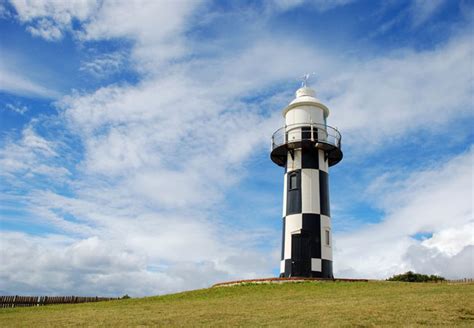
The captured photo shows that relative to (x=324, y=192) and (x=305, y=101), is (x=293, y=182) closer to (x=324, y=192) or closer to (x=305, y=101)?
(x=324, y=192)

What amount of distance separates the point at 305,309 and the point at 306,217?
1213cm

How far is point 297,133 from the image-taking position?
29.4 m

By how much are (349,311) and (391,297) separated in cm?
363

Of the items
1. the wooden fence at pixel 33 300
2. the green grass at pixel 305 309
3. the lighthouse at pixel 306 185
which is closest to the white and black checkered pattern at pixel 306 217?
the lighthouse at pixel 306 185

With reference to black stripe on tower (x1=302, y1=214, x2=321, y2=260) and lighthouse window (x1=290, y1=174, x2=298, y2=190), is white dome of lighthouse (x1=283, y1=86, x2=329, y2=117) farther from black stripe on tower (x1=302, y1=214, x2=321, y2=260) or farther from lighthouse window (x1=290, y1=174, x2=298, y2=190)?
black stripe on tower (x1=302, y1=214, x2=321, y2=260)

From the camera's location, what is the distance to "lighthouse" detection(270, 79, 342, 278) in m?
26.5

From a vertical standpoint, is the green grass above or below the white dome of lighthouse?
below

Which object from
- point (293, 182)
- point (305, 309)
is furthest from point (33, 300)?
point (305, 309)

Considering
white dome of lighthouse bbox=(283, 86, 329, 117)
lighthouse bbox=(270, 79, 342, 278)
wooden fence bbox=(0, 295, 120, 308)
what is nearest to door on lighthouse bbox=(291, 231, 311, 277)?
lighthouse bbox=(270, 79, 342, 278)

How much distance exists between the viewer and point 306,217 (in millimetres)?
27172

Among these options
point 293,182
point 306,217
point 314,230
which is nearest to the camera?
point 314,230

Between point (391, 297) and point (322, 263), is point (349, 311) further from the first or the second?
point (322, 263)

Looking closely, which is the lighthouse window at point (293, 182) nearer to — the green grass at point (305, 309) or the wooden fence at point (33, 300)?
the green grass at point (305, 309)

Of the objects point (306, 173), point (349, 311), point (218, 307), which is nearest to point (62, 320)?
point (218, 307)
